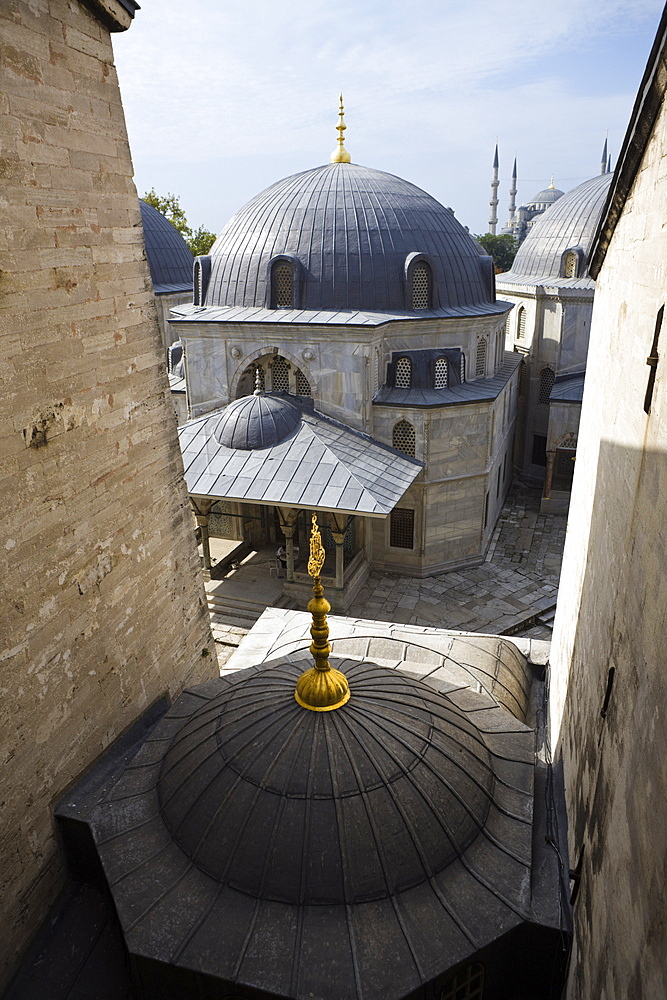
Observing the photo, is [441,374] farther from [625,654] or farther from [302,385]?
[625,654]

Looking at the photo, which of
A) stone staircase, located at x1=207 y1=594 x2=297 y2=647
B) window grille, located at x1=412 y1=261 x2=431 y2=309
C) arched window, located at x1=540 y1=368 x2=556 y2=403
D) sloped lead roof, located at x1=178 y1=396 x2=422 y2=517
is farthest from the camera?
arched window, located at x1=540 y1=368 x2=556 y2=403

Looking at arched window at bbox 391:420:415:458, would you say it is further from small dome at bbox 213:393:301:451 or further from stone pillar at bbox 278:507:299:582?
stone pillar at bbox 278:507:299:582

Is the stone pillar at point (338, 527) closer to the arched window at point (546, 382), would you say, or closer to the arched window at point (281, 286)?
the arched window at point (281, 286)

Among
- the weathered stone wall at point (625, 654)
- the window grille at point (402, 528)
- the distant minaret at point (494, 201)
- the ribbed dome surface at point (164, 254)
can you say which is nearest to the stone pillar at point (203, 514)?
the window grille at point (402, 528)

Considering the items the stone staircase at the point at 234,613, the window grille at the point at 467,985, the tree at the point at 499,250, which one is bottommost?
the stone staircase at the point at 234,613

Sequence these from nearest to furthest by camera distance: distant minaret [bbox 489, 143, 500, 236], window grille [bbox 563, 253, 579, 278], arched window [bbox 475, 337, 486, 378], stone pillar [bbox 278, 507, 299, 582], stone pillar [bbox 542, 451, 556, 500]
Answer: stone pillar [bbox 278, 507, 299, 582], arched window [bbox 475, 337, 486, 378], stone pillar [bbox 542, 451, 556, 500], window grille [bbox 563, 253, 579, 278], distant minaret [bbox 489, 143, 500, 236]

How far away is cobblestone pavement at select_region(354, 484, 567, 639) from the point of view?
48.9ft

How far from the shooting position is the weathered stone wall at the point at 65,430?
4.95 meters

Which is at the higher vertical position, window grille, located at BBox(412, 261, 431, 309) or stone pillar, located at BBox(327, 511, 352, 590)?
window grille, located at BBox(412, 261, 431, 309)

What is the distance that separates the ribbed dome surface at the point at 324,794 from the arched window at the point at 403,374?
11.7m

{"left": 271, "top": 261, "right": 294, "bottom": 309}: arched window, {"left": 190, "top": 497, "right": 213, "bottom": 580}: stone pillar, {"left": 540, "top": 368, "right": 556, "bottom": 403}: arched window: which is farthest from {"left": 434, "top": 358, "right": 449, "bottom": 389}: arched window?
{"left": 540, "top": 368, "right": 556, "bottom": 403}: arched window

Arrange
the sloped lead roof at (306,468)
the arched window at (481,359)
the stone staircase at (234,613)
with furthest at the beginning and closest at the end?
1. the arched window at (481,359)
2. the stone staircase at (234,613)
3. the sloped lead roof at (306,468)

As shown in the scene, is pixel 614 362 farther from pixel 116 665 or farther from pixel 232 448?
pixel 232 448

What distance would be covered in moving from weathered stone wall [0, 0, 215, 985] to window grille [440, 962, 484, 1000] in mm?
3304
